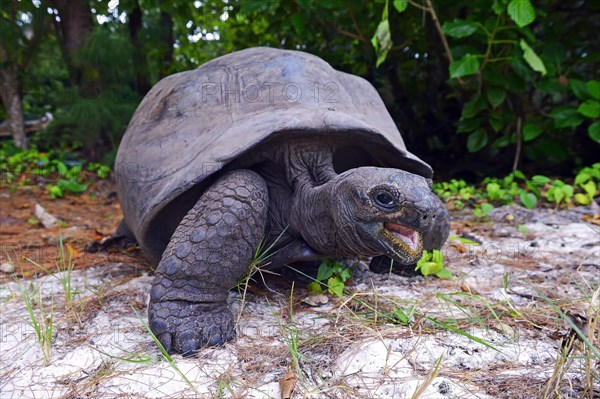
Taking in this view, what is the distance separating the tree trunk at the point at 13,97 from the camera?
21.9 feet

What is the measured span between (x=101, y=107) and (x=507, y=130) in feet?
15.9

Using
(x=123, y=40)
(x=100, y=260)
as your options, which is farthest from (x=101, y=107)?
(x=100, y=260)

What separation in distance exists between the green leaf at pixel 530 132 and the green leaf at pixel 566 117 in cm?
24

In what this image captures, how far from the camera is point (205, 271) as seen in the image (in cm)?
196

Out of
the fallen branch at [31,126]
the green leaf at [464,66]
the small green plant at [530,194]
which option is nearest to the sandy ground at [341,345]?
the small green plant at [530,194]

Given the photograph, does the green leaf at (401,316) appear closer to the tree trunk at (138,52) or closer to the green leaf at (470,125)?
the green leaf at (470,125)

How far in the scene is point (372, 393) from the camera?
4.92 ft

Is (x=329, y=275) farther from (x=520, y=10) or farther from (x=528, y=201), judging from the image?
(x=520, y=10)

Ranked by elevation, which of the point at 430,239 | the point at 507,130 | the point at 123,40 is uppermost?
the point at 123,40

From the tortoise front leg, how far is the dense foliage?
2.44m

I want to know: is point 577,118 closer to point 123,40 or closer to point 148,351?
point 148,351

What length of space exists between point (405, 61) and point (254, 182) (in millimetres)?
4603

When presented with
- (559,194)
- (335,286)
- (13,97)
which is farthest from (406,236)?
(13,97)

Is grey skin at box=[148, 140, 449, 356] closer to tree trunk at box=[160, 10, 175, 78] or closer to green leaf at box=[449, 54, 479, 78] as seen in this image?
green leaf at box=[449, 54, 479, 78]
